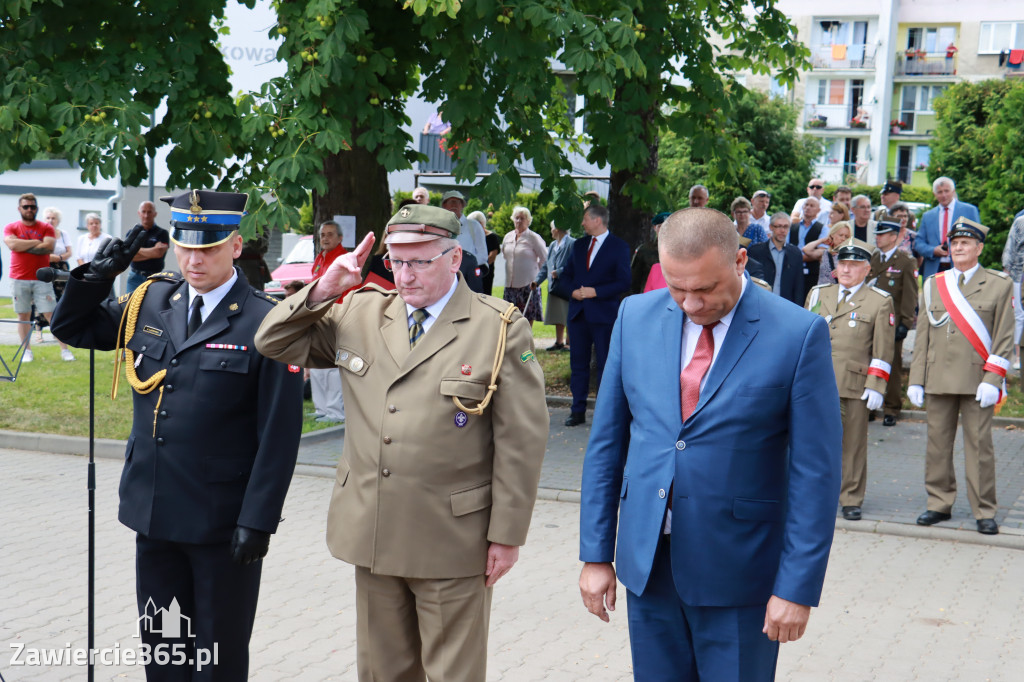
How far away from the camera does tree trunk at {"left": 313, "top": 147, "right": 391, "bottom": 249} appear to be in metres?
11.9

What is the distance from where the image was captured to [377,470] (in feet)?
12.5

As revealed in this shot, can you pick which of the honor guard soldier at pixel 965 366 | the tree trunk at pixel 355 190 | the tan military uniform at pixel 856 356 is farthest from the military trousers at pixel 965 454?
the tree trunk at pixel 355 190

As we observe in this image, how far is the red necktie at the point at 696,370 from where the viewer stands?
11.2 feet

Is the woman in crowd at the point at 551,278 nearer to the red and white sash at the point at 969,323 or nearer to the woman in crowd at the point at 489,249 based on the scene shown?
the woman in crowd at the point at 489,249

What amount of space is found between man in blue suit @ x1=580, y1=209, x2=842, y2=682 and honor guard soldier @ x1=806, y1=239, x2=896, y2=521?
5496 millimetres

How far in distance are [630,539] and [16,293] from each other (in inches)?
575

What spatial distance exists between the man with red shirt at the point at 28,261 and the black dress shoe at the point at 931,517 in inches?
475

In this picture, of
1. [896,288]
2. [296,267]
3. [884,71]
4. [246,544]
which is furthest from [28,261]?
[884,71]

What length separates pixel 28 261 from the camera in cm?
1592

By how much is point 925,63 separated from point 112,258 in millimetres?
61462

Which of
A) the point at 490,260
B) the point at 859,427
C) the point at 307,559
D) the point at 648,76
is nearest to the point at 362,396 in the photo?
the point at 307,559

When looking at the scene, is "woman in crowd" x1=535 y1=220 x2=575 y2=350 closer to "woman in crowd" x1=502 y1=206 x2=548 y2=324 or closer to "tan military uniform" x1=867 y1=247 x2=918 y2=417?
"woman in crowd" x1=502 y1=206 x2=548 y2=324

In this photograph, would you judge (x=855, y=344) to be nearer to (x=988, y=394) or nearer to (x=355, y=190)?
(x=988, y=394)

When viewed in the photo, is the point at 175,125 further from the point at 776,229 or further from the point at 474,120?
the point at 776,229
